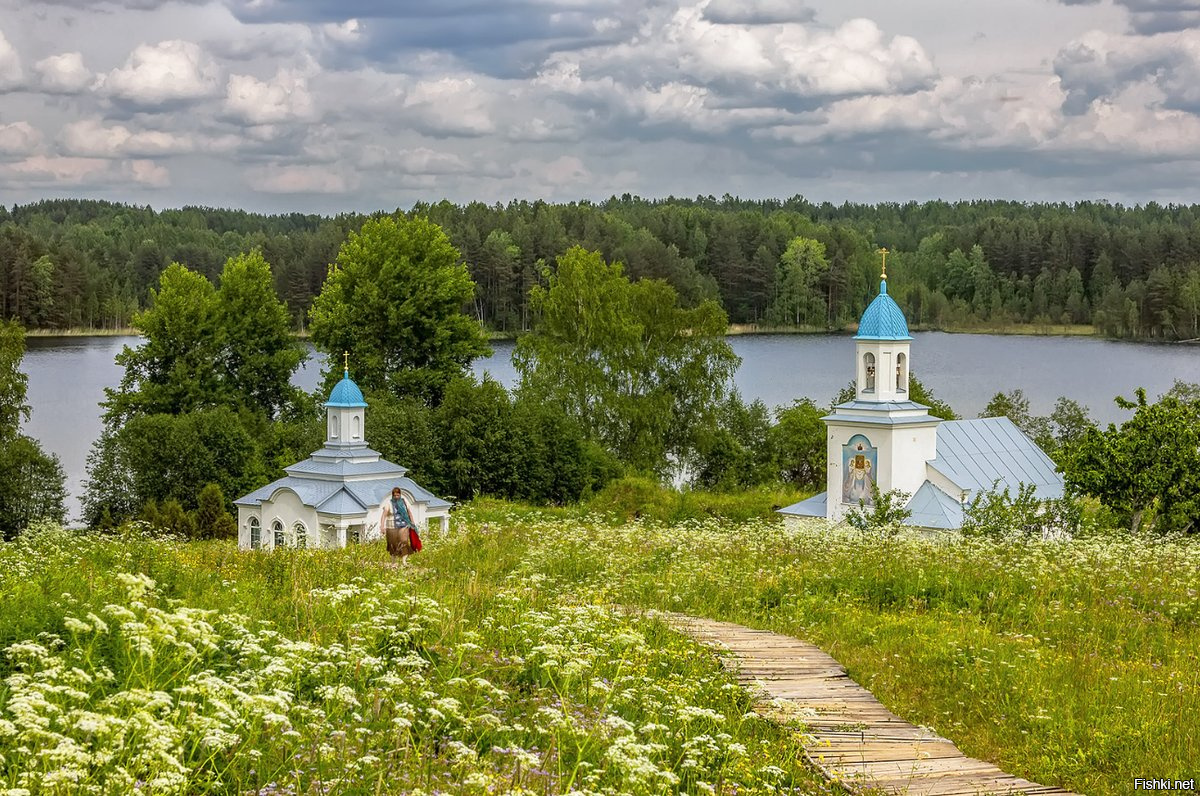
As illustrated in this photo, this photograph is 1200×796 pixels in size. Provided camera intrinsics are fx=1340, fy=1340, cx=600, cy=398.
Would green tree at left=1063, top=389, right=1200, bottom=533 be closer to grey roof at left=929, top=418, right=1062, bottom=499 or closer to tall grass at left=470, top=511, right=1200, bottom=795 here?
tall grass at left=470, top=511, right=1200, bottom=795

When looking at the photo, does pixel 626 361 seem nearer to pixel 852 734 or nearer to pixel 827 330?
pixel 852 734

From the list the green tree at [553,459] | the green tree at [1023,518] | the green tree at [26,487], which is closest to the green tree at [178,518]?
the green tree at [26,487]

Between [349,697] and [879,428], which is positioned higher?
[349,697]

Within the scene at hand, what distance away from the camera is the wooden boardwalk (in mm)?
6750

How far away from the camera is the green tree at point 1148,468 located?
2230cm

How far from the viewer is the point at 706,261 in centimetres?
11050

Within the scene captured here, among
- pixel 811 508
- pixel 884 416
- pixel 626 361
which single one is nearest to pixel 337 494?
pixel 811 508

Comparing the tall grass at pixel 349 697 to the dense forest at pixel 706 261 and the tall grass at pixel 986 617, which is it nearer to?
the tall grass at pixel 986 617

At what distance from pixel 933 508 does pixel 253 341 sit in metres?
26.6

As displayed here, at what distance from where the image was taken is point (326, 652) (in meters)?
6.36

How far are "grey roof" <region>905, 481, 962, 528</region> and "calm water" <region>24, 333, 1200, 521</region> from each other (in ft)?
78.1

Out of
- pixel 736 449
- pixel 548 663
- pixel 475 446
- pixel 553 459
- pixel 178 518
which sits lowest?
pixel 178 518

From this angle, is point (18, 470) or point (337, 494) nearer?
point (337, 494)

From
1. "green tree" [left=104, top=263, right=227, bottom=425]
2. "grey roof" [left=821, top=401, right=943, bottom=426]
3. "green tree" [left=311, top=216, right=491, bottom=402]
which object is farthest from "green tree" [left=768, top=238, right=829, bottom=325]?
"grey roof" [left=821, top=401, right=943, bottom=426]
